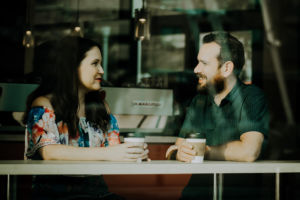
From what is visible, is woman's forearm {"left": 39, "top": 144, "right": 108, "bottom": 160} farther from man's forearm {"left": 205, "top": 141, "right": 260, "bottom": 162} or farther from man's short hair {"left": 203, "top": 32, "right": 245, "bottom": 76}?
man's short hair {"left": 203, "top": 32, "right": 245, "bottom": 76}

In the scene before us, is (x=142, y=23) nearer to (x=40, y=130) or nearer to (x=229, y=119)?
(x=229, y=119)

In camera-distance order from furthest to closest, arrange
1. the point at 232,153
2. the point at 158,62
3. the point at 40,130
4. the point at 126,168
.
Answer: the point at 158,62 → the point at 232,153 → the point at 40,130 → the point at 126,168

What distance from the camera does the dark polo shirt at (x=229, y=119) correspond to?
1.92 meters

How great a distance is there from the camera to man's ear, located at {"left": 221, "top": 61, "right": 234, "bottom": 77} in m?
2.26

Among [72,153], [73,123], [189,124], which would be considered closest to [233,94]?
[189,124]

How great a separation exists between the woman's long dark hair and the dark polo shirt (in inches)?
23.0

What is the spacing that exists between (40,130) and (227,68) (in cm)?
118

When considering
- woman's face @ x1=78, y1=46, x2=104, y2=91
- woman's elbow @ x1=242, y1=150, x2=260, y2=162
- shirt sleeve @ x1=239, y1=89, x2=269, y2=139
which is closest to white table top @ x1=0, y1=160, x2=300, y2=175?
woman's elbow @ x1=242, y1=150, x2=260, y2=162

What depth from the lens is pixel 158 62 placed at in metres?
5.23

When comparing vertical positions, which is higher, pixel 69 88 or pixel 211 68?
pixel 211 68

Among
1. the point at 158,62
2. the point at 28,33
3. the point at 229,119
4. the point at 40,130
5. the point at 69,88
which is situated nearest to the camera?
the point at 40,130

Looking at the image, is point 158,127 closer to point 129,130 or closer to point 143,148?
point 129,130

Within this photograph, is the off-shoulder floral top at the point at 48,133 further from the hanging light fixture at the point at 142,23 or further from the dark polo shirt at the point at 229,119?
the hanging light fixture at the point at 142,23

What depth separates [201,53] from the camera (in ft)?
7.66
